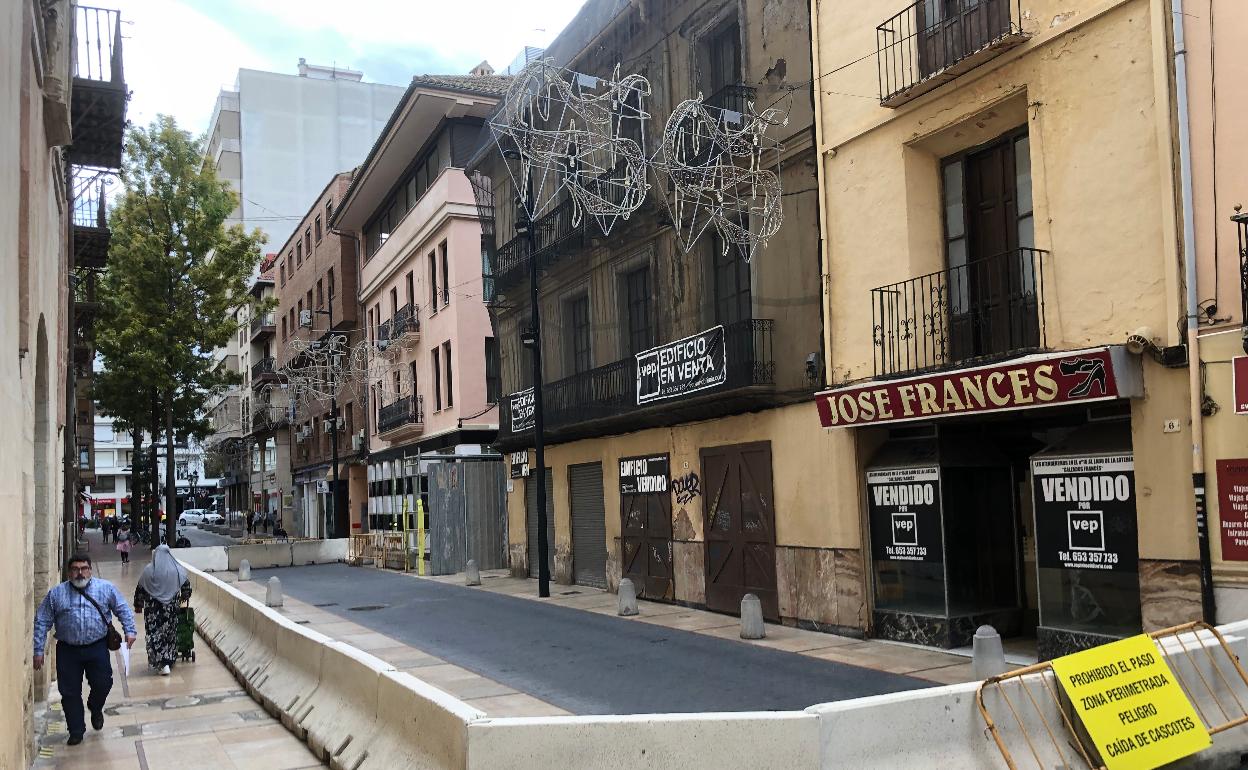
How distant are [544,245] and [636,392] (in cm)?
580

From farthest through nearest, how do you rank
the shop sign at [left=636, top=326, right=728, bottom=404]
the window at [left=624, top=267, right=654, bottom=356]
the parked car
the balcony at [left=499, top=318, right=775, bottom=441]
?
→ the parked car, the window at [left=624, top=267, right=654, bottom=356], the shop sign at [left=636, top=326, right=728, bottom=404], the balcony at [left=499, top=318, right=775, bottom=441]

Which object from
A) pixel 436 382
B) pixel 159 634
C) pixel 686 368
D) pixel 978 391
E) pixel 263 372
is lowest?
pixel 159 634

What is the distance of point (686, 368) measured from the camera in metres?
17.5

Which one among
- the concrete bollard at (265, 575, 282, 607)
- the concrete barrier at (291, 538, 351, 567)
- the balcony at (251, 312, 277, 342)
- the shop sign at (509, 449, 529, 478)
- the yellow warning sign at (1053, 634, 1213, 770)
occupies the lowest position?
the concrete barrier at (291, 538, 351, 567)

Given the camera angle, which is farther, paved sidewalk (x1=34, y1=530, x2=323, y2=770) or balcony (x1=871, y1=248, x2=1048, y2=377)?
balcony (x1=871, y1=248, x2=1048, y2=377)

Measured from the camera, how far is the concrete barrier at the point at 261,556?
3556cm

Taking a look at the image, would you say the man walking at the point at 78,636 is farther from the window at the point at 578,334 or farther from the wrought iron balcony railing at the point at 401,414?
the wrought iron balcony railing at the point at 401,414

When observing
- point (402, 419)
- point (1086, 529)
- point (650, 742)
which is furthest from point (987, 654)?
point (402, 419)

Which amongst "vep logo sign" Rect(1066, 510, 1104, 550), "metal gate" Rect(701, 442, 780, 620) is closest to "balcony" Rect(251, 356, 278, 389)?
"metal gate" Rect(701, 442, 780, 620)

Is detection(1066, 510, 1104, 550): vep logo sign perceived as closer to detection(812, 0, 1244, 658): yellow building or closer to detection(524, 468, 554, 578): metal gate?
detection(812, 0, 1244, 658): yellow building

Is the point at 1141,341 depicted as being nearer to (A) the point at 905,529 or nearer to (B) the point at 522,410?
(A) the point at 905,529

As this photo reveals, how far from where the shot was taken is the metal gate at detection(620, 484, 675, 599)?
63.8 ft

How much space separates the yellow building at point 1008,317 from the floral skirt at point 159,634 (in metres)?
9.05

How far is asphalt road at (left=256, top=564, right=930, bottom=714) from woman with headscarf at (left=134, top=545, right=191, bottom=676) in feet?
10.8
